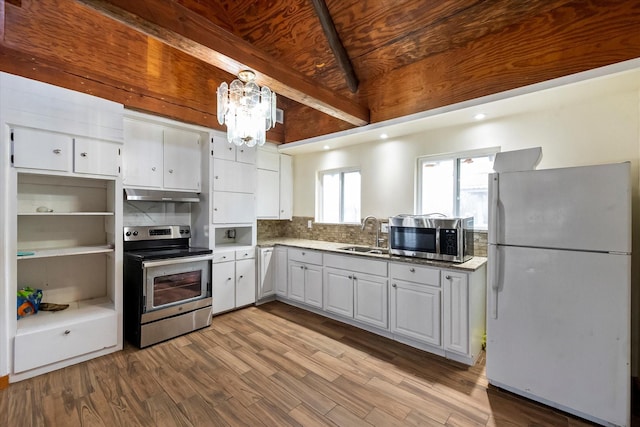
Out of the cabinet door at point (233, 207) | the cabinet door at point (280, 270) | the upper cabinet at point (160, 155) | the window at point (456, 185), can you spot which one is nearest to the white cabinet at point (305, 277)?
the cabinet door at point (280, 270)

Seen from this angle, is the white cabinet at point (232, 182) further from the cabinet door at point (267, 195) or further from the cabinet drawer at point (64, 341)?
the cabinet drawer at point (64, 341)

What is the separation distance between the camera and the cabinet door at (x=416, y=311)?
2664mm

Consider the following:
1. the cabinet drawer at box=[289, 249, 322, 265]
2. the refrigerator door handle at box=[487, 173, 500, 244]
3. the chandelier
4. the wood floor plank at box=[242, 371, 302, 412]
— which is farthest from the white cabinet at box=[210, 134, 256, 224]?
the refrigerator door handle at box=[487, 173, 500, 244]

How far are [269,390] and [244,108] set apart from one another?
2.15 m

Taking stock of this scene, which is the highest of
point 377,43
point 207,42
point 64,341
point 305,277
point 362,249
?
point 377,43

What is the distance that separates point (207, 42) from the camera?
6.24 ft

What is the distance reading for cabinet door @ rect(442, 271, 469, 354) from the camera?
250 cm

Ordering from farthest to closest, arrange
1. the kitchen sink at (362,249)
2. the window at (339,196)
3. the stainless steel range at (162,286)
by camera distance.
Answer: the window at (339,196) → the kitchen sink at (362,249) → the stainless steel range at (162,286)

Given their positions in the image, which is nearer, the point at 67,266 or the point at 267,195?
the point at 67,266

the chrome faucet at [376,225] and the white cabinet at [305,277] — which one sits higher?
the chrome faucet at [376,225]

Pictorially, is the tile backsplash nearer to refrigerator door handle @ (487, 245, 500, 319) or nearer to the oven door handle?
refrigerator door handle @ (487, 245, 500, 319)

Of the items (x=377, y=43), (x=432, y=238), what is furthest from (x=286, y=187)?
(x=432, y=238)

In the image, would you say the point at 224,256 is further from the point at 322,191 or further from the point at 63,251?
the point at 322,191

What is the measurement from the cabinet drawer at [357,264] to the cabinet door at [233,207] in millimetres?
1294
